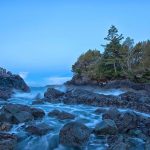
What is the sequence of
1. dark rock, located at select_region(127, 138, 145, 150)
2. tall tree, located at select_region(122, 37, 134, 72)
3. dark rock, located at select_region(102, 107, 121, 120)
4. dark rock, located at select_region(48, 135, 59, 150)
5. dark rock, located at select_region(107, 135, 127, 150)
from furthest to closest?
1. tall tree, located at select_region(122, 37, 134, 72)
2. dark rock, located at select_region(102, 107, 121, 120)
3. dark rock, located at select_region(48, 135, 59, 150)
4. dark rock, located at select_region(127, 138, 145, 150)
5. dark rock, located at select_region(107, 135, 127, 150)

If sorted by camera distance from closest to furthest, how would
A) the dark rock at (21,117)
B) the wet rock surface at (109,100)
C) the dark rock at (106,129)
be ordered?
the dark rock at (106,129) → the dark rock at (21,117) → the wet rock surface at (109,100)

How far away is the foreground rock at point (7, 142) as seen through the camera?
17562mm

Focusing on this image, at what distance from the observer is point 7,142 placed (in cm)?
1798

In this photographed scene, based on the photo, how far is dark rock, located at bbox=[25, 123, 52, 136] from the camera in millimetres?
20778

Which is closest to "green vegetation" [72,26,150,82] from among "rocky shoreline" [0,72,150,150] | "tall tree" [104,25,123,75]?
"tall tree" [104,25,123,75]

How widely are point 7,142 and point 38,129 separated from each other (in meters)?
3.14

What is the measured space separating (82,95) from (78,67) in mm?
41970

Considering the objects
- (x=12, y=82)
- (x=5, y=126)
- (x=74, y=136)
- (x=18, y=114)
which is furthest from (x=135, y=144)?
(x=12, y=82)

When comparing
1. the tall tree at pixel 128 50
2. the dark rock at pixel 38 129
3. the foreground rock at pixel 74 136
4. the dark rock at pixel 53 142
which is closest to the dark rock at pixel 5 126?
the dark rock at pixel 38 129

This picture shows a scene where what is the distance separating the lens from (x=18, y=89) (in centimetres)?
4853

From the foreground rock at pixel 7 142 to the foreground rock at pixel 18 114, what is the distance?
13.1 feet

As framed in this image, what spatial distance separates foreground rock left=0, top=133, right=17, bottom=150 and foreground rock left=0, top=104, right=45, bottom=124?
13.1 feet

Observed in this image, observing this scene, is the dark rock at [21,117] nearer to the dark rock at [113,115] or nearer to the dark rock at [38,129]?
the dark rock at [38,129]

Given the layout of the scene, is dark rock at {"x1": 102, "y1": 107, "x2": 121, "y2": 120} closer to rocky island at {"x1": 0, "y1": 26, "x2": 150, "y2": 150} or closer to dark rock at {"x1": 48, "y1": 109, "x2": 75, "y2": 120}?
rocky island at {"x1": 0, "y1": 26, "x2": 150, "y2": 150}
